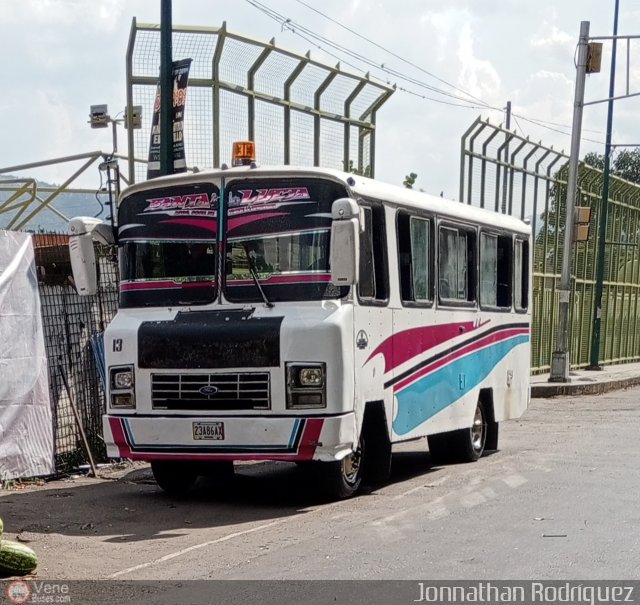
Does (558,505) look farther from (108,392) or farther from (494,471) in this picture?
(108,392)

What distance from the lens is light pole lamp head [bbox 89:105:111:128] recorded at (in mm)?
27812

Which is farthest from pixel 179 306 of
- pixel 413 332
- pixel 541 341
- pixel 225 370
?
pixel 541 341

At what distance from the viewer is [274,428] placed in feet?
33.6

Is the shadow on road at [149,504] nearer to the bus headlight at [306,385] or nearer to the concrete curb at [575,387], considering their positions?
the bus headlight at [306,385]

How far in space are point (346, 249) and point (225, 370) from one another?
58.7 inches

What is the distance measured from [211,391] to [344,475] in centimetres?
145

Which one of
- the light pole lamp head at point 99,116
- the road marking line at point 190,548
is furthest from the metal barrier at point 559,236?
the road marking line at point 190,548

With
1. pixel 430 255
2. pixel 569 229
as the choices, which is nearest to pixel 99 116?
pixel 569 229

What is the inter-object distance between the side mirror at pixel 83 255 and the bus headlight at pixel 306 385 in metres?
2.11

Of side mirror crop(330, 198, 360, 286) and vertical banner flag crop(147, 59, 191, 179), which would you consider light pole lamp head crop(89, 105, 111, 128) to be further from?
side mirror crop(330, 198, 360, 286)

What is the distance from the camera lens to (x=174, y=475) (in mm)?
11641

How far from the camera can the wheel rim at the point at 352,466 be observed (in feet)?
36.0

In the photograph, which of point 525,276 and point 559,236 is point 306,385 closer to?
point 525,276

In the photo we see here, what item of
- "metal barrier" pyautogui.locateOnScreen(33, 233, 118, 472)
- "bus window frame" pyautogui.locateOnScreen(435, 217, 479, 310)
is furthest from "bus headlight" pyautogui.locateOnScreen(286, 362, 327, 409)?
"metal barrier" pyautogui.locateOnScreen(33, 233, 118, 472)
